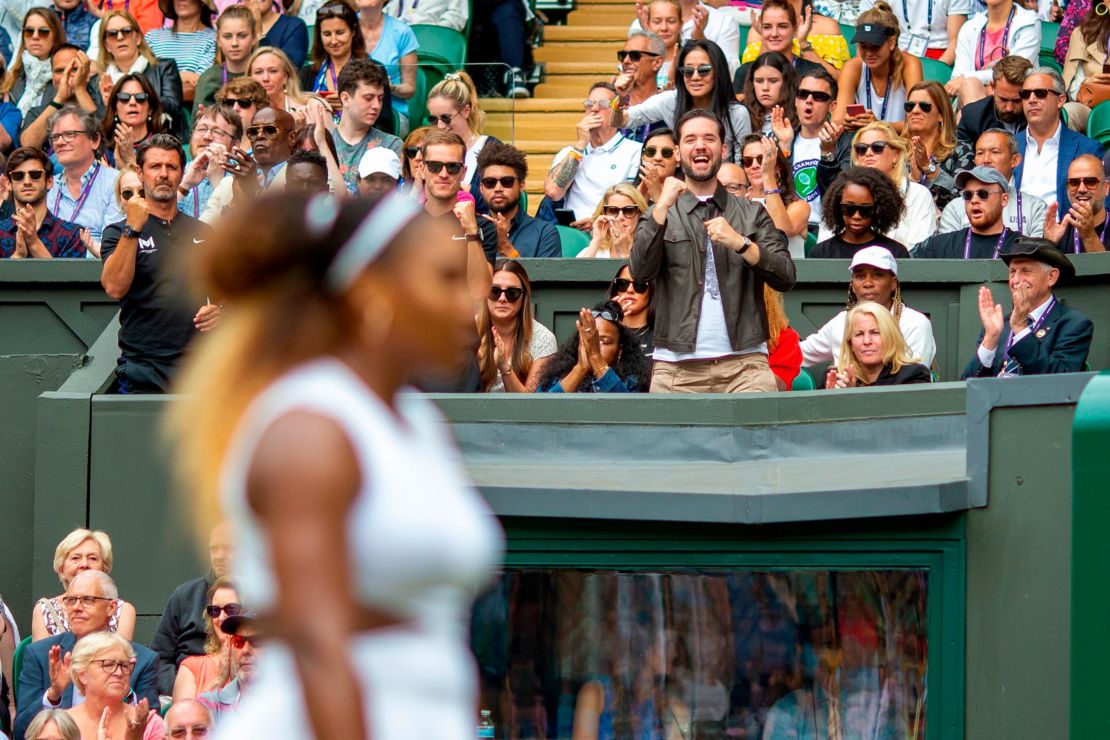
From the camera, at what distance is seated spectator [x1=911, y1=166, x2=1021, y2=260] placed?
32.4 feet

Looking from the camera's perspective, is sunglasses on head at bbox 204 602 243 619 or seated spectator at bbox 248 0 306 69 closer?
sunglasses on head at bbox 204 602 243 619

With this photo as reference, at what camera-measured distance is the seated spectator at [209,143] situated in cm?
1085

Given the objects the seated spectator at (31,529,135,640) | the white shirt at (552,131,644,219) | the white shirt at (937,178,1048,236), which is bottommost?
the seated spectator at (31,529,135,640)

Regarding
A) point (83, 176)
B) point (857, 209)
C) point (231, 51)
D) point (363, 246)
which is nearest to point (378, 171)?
point (83, 176)

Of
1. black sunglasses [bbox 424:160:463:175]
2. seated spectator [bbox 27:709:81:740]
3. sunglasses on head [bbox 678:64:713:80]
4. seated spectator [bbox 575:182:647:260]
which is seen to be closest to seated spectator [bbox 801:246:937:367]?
seated spectator [bbox 575:182:647:260]

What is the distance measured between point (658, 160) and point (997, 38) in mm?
3066

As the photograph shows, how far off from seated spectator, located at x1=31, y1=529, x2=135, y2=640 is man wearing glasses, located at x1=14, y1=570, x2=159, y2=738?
147 mm

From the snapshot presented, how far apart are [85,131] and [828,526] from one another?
5787 millimetres

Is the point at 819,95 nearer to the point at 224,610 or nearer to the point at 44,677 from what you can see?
the point at 224,610

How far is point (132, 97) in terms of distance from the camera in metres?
12.0

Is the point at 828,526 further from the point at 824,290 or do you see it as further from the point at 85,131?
the point at 85,131

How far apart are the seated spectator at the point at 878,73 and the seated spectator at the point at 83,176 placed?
14.6 feet

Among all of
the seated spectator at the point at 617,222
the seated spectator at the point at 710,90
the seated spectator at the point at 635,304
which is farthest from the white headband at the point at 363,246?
the seated spectator at the point at 710,90

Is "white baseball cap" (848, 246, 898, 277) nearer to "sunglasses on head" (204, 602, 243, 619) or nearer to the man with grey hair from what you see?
the man with grey hair
